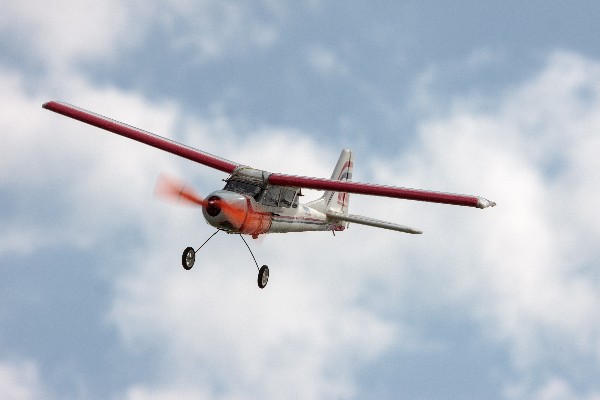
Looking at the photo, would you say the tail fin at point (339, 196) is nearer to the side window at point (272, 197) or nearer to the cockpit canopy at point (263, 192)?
the cockpit canopy at point (263, 192)

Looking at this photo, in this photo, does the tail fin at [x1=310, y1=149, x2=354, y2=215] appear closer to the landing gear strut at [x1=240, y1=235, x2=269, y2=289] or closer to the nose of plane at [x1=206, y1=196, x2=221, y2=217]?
the landing gear strut at [x1=240, y1=235, x2=269, y2=289]

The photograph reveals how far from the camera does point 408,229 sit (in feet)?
95.6

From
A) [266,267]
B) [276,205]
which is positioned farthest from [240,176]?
[266,267]

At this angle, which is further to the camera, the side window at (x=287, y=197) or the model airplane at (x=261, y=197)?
the side window at (x=287, y=197)

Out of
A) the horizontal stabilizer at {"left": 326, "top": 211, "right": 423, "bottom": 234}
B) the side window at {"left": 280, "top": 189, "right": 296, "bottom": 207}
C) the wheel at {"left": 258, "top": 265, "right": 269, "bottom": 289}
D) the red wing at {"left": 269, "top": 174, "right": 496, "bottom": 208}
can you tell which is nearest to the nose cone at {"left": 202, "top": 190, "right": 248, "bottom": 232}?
the red wing at {"left": 269, "top": 174, "right": 496, "bottom": 208}

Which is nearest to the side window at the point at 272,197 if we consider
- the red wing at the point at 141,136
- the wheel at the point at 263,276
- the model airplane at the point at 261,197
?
the model airplane at the point at 261,197

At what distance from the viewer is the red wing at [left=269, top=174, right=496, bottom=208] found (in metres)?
23.7

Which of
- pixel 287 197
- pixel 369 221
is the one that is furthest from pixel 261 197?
pixel 369 221

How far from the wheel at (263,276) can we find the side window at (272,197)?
2131 millimetres

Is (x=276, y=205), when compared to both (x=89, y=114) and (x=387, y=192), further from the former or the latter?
(x=89, y=114)

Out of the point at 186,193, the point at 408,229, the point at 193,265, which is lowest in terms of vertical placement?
the point at 193,265

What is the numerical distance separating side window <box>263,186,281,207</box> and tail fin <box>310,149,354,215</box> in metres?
3.37

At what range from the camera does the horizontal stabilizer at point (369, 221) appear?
29.2 metres

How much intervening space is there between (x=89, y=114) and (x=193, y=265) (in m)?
7.66
